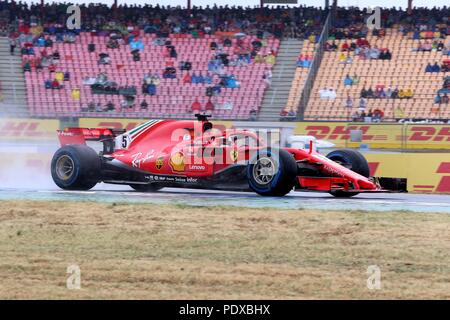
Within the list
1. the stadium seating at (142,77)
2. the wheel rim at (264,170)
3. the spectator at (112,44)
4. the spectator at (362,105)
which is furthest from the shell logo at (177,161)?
the spectator at (112,44)

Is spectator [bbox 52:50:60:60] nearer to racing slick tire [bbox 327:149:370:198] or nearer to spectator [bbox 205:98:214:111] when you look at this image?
spectator [bbox 205:98:214:111]

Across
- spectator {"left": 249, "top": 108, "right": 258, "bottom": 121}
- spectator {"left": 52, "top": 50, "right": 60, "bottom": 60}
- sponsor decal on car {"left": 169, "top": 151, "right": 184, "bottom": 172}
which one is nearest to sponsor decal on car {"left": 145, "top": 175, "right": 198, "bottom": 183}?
sponsor decal on car {"left": 169, "top": 151, "right": 184, "bottom": 172}

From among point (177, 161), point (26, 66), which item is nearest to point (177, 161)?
point (177, 161)

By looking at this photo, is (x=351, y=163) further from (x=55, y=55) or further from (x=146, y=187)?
(x=55, y=55)

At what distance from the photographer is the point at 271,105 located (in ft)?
114

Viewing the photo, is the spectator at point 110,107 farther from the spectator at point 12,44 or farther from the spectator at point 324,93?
the spectator at point 324,93

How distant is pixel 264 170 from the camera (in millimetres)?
16719

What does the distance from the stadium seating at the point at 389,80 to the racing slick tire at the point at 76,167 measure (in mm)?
15889

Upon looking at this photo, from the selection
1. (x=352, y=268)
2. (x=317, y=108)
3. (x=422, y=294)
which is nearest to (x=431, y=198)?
(x=352, y=268)

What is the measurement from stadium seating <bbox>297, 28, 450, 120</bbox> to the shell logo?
622 inches

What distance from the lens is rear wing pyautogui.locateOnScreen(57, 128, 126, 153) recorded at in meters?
18.6

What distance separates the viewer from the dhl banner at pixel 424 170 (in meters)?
20.1
